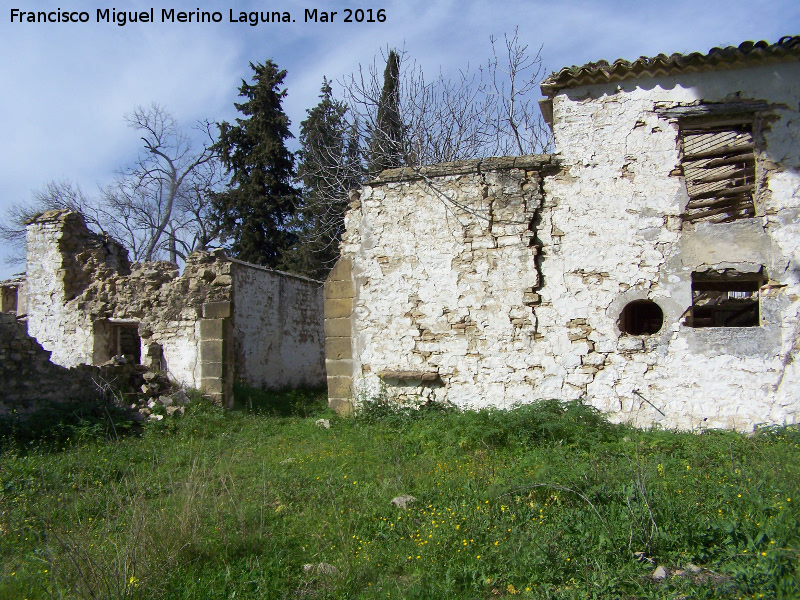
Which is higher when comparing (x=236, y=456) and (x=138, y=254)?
(x=138, y=254)

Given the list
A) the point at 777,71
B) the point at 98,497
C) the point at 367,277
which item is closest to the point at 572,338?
the point at 367,277

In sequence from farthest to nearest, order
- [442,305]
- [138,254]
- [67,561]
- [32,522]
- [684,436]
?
[138,254] < [442,305] < [684,436] < [32,522] < [67,561]

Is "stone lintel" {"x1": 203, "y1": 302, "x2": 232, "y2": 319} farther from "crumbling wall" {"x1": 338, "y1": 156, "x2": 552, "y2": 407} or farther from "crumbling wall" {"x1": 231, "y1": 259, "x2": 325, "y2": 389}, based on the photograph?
"crumbling wall" {"x1": 338, "y1": 156, "x2": 552, "y2": 407}

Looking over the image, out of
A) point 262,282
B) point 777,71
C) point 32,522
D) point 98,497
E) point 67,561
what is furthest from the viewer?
point 262,282

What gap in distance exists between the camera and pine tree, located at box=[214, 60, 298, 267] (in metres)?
22.3

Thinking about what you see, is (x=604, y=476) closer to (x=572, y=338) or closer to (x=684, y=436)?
(x=684, y=436)

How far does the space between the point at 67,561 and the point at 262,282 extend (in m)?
10.4

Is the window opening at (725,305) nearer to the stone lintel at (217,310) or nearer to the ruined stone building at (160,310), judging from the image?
the stone lintel at (217,310)

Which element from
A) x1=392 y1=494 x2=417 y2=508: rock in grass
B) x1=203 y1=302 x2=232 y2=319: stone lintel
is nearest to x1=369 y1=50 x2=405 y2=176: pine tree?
x1=203 y1=302 x2=232 y2=319: stone lintel

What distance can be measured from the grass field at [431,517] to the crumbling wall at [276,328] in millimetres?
5744

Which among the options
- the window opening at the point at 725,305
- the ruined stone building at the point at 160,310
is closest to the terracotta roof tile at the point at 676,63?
the window opening at the point at 725,305

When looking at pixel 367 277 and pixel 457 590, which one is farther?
pixel 367 277

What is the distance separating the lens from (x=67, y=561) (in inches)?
156

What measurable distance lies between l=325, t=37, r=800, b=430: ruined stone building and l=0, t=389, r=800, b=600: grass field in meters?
0.81
